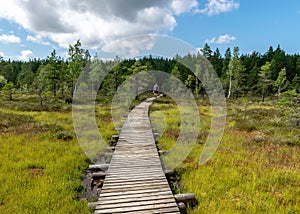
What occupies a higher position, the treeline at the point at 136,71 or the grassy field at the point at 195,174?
the treeline at the point at 136,71

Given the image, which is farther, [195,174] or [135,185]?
[195,174]

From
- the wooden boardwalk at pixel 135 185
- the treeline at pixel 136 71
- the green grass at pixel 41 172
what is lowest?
the green grass at pixel 41 172

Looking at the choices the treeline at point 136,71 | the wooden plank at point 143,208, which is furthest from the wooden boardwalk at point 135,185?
the treeline at point 136,71

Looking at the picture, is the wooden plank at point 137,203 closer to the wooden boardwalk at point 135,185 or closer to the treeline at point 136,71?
the wooden boardwalk at point 135,185

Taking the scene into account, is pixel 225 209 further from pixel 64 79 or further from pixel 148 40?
pixel 64 79

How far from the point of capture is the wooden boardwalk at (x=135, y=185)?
205 inches

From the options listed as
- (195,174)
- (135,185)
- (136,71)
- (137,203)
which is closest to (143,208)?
(137,203)

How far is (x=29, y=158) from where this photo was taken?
855 cm

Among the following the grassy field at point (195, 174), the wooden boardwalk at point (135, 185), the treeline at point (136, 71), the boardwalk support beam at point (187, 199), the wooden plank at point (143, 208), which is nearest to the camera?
the wooden plank at point (143, 208)

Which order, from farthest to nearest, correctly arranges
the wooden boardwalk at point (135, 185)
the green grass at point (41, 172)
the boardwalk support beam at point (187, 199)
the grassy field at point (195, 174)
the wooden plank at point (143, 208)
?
the boardwalk support beam at point (187, 199) < the grassy field at point (195, 174) < the green grass at point (41, 172) < the wooden boardwalk at point (135, 185) < the wooden plank at point (143, 208)

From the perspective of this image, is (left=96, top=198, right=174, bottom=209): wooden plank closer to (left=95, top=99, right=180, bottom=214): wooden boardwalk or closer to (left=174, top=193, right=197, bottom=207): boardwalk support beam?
(left=95, top=99, right=180, bottom=214): wooden boardwalk

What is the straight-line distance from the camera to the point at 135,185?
249 inches

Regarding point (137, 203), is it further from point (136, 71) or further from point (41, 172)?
point (136, 71)

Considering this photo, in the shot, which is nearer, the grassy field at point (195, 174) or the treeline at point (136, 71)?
the grassy field at point (195, 174)
